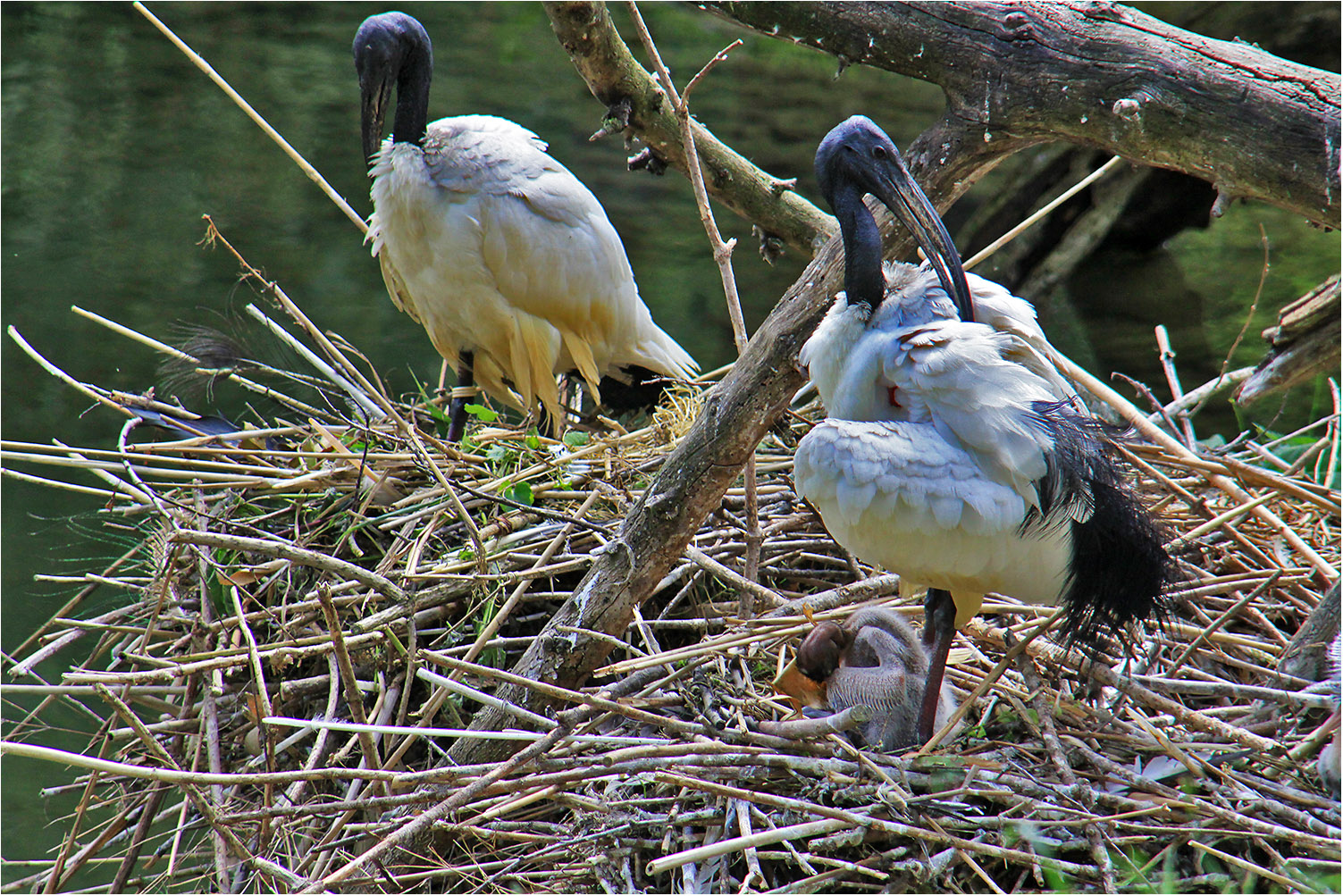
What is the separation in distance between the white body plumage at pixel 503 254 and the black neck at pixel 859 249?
62.3 inches

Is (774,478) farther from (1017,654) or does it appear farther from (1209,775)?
(1209,775)

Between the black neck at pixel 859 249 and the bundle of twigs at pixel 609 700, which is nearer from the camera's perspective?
the bundle of twigs at pixel 609 700

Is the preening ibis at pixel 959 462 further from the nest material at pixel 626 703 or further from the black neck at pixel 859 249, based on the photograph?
the nest material at pixel 626 703

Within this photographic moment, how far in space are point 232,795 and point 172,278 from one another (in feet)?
22.1

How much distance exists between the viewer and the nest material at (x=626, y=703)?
6.75ft

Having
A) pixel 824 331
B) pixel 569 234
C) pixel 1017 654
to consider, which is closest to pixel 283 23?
pixel 569 234

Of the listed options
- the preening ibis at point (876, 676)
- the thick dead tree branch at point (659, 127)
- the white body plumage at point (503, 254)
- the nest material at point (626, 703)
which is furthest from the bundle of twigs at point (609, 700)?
→ the thick dead tree branch at point (659, 127)

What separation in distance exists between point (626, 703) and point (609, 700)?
15 centimetres

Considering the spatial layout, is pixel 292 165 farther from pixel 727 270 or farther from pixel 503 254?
pixel 727 270

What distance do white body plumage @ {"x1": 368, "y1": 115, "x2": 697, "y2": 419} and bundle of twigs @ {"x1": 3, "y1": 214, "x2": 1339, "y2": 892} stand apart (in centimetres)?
39

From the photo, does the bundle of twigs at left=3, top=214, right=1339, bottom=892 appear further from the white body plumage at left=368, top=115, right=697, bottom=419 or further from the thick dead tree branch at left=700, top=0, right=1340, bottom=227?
the thick dead tree branch at left=700, top=0, right=1340, bottom=227

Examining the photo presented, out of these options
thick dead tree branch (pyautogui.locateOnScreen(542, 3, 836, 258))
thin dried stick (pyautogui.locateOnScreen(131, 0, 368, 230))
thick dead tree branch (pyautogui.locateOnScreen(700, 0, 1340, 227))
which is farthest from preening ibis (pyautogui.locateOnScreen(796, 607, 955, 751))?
thin dried stick (pyautogui.locateOnScreen(131, 0, 368, 230))

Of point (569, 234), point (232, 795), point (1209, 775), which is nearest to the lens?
point (1209, 775)

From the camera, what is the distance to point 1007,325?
→ 241 cm
